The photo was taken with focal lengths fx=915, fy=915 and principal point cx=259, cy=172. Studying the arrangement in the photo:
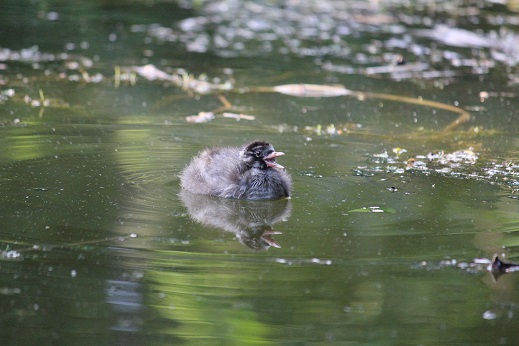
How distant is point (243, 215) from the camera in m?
7.13

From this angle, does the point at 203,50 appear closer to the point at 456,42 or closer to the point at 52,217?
the point at 456,42

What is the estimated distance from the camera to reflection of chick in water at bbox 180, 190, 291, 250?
6.41m

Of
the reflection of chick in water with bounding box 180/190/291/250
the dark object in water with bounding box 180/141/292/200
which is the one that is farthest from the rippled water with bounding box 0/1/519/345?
the dark object in water with bounding box 180/141/292/200

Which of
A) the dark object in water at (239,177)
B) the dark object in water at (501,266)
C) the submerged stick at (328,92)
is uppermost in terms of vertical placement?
the dark object in water at (501,266)

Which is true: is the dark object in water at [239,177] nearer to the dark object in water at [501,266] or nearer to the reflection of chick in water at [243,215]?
the reflection of chick in water at [243,215]

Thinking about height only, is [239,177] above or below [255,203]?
above

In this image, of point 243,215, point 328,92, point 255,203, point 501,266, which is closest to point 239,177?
point 255,203

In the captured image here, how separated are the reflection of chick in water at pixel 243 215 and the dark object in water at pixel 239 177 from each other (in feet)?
0.23

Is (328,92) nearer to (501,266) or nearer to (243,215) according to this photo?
(243,215)

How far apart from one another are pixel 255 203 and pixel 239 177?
26 centimetres

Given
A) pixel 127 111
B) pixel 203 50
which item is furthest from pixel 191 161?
pixel 203 50

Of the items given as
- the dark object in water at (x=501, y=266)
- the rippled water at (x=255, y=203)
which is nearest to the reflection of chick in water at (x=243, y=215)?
the rippled water at (x=255, y=203)

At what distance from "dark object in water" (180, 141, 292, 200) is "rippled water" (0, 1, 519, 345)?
13 cm

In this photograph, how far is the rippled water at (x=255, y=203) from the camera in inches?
197
